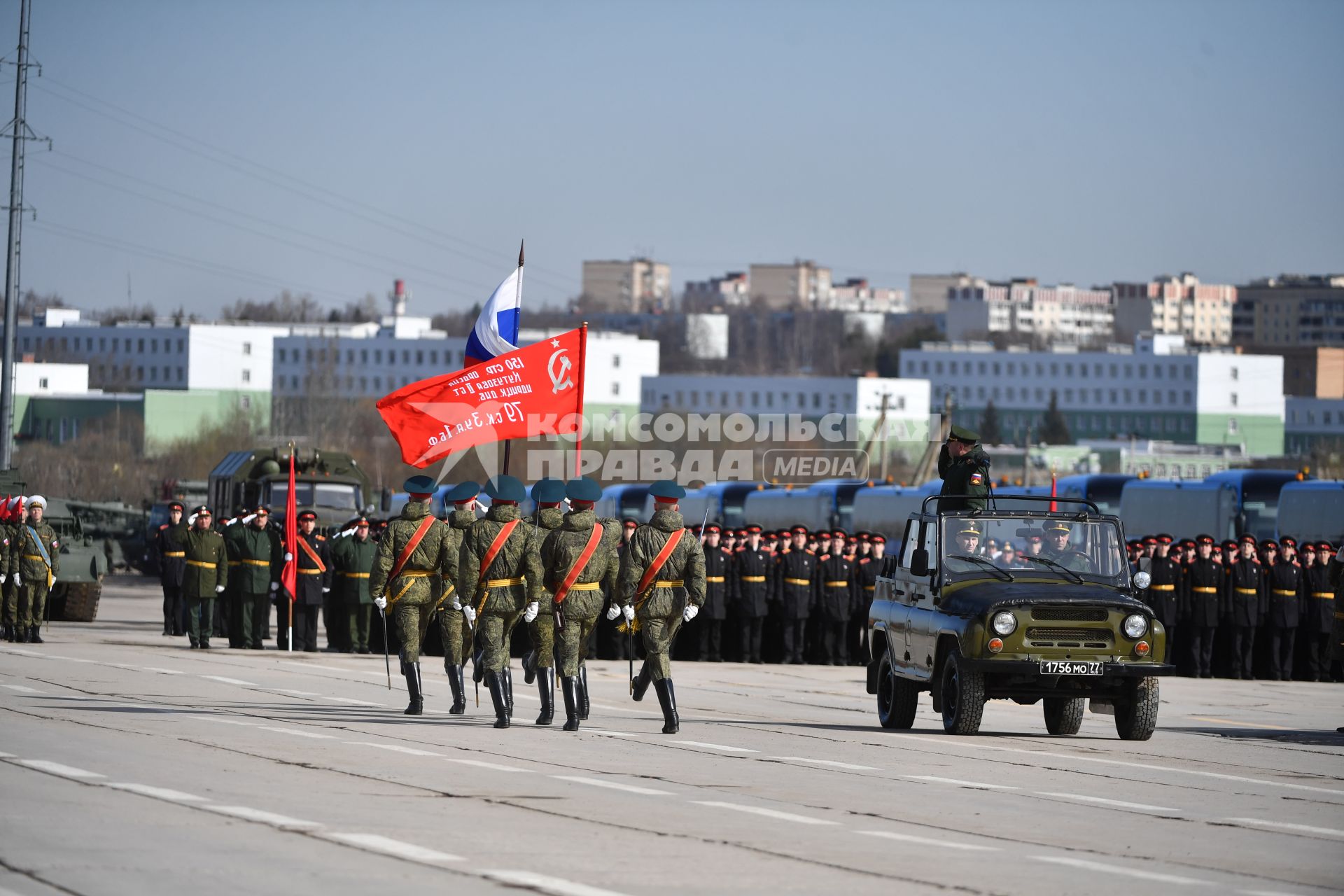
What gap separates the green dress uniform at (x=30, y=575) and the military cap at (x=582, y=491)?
12.5 m

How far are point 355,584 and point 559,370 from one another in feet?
20.7

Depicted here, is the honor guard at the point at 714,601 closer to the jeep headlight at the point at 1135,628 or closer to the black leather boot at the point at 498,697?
the black leather boot at the point at 498,697

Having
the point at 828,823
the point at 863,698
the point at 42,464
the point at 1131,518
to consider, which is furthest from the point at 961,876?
the point at 42,464

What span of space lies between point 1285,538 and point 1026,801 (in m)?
16.3

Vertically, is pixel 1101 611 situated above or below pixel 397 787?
above

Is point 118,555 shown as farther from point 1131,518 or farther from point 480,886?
point 480,886

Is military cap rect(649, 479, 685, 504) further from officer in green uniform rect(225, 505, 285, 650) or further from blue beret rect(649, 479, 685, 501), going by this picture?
officer in green uniform rect(225, 505, 285, 650)

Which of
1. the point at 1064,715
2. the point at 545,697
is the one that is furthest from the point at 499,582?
the point at 1064,715

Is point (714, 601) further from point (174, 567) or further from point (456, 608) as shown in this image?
point (456, 608)

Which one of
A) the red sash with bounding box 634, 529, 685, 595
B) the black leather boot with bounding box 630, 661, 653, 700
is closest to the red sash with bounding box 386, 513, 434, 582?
the black leather boot with bounding box 630, 661, 653, 700

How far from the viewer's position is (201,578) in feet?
85.9

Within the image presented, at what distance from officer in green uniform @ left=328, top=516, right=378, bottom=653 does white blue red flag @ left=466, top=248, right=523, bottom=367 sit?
4.51 m

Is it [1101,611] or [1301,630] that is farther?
[1301,630]

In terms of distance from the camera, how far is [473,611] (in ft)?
53.5
